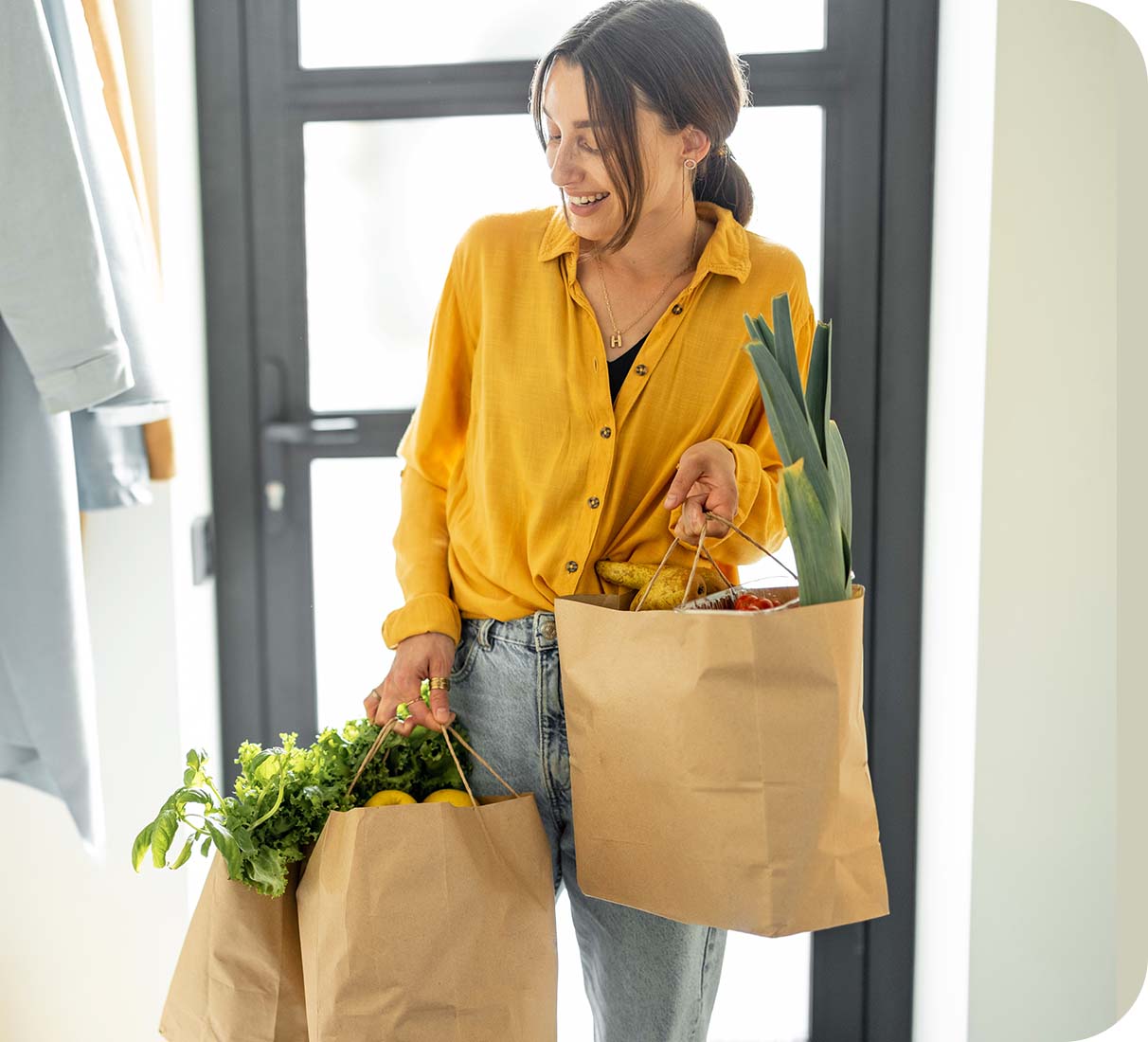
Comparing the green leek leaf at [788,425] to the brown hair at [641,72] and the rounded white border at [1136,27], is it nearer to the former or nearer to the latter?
the brown hair at [641,72]

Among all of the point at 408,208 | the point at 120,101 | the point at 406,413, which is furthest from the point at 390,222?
the point at 120,101

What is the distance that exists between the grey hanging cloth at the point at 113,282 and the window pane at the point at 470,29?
1.26 ft

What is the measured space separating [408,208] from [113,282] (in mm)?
498

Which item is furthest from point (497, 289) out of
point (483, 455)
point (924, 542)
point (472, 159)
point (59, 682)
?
point (924, 542)

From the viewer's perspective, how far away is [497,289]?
1132 millimetres

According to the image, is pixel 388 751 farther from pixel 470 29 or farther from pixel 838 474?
pixel 470 29

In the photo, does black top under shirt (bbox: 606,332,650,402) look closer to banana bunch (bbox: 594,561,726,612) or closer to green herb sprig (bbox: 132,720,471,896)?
banana bunch (bbox: 594,561,726,612)

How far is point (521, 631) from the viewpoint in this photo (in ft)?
3.71

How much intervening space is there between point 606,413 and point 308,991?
2.03ft

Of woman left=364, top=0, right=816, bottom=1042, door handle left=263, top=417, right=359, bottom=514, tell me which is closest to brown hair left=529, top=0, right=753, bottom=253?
woman left=364, top=0, right=816, bottom=1042

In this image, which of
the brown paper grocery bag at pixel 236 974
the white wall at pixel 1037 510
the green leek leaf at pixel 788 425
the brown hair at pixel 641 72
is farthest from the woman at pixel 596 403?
the white wall at pixel 1037 510

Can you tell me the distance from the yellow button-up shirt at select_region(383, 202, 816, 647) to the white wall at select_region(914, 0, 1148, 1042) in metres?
0.34

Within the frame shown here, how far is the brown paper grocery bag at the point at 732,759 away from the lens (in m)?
0.91

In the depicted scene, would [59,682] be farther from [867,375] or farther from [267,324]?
[867,375]
